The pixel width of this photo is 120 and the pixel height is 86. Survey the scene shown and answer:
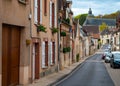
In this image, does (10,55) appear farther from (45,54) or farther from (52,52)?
(52,52)

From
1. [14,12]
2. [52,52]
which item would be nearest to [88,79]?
[52,52]

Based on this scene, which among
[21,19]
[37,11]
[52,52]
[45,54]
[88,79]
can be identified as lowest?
[88,79]

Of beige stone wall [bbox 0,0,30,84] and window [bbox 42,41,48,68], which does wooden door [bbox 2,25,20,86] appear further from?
window [bbox 42,41,48,68]

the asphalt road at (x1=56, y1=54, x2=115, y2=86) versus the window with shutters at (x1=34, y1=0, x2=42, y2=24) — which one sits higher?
the window with shutters at (x1=34, y1=0, x2=42, y2=24)

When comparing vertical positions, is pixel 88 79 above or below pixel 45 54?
below

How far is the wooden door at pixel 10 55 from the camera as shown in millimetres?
18047

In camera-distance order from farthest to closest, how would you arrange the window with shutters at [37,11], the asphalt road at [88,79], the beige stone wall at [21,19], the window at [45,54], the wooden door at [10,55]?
1. the window at [45,54]
2. the window with shutters at [37,11]
3. the asphalt road at [88,79]
4. the wooden door at [10,55]
5. the beige stone wall at [21,19]

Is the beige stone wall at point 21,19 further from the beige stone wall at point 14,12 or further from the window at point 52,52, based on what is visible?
the window at point 52,52

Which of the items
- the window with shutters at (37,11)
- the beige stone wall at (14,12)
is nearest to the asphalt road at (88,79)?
the window with shutters at (37,11)

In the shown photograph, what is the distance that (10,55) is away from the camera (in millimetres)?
19062

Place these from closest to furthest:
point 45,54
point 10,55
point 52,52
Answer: point 10,55 < point 45,54 < point 52,52

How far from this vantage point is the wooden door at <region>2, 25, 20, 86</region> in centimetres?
1805

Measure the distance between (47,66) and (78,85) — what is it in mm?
6571

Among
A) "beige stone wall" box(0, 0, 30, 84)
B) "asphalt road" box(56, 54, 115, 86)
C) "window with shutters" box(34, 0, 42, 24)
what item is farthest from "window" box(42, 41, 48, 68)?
"beige stone wall" box(0, 0, 30, 84)
